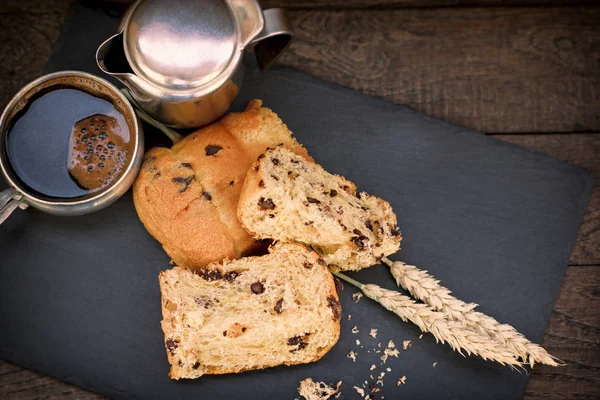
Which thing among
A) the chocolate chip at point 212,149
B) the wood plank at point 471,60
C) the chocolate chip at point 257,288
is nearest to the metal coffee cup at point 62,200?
the chocolate chip at point 212,149

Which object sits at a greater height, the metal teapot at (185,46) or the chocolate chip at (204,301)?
the metal teapot at (185,46)

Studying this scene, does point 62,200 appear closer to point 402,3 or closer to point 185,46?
point 185,46

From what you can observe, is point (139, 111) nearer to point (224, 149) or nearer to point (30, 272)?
point (224, 149)

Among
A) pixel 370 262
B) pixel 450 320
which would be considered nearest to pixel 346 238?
pixel 370 262

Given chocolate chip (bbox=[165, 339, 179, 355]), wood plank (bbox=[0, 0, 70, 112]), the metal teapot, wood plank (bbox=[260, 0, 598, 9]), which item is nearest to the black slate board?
wood plank (bbox=[0, 0, 70, 112])

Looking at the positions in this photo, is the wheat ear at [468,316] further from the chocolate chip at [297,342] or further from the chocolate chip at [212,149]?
the chocolate chip at [212,149]

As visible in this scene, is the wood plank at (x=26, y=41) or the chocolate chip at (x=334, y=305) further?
the wood plank at (x=26, y=41)
